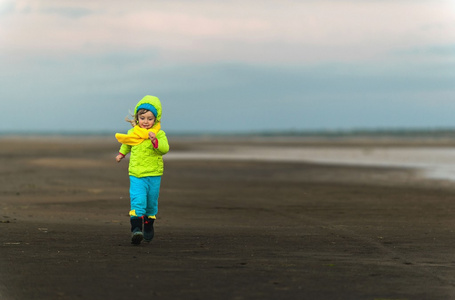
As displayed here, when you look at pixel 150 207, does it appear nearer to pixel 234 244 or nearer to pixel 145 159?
pixel 145 159

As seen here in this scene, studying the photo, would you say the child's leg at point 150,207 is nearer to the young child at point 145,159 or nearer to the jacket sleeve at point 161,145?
the young child at point 145,159

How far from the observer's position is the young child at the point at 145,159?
9.03 metres

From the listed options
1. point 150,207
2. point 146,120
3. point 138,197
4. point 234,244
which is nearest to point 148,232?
point 150,207

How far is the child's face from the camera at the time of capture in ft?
30.3

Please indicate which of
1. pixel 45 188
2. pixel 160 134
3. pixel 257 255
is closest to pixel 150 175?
pixel 160 134

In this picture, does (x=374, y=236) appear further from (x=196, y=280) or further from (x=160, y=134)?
(x=196, y=280)

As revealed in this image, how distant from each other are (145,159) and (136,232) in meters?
1.00

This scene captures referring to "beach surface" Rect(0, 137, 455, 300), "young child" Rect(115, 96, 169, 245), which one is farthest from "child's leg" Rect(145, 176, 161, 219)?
"beach surface" Rect(0, 137, 455, 300)

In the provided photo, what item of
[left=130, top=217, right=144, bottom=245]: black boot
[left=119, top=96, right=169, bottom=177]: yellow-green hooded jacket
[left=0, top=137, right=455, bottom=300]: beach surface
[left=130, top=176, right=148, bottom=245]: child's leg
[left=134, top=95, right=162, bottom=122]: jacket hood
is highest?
[left=134, top=95, right=162, bottom=122]: jacket hood

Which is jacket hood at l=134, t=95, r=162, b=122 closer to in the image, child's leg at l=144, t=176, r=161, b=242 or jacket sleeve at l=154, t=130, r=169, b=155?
jacket sleeve at l=154, t=130, r=169, b=155

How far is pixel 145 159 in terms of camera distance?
913cm

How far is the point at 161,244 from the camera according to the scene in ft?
29.4

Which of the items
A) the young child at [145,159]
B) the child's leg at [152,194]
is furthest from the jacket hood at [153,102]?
the child's leg at [152,194]

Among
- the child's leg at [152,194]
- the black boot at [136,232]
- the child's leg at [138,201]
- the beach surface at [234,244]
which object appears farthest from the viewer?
the child's leg at [152,194]
